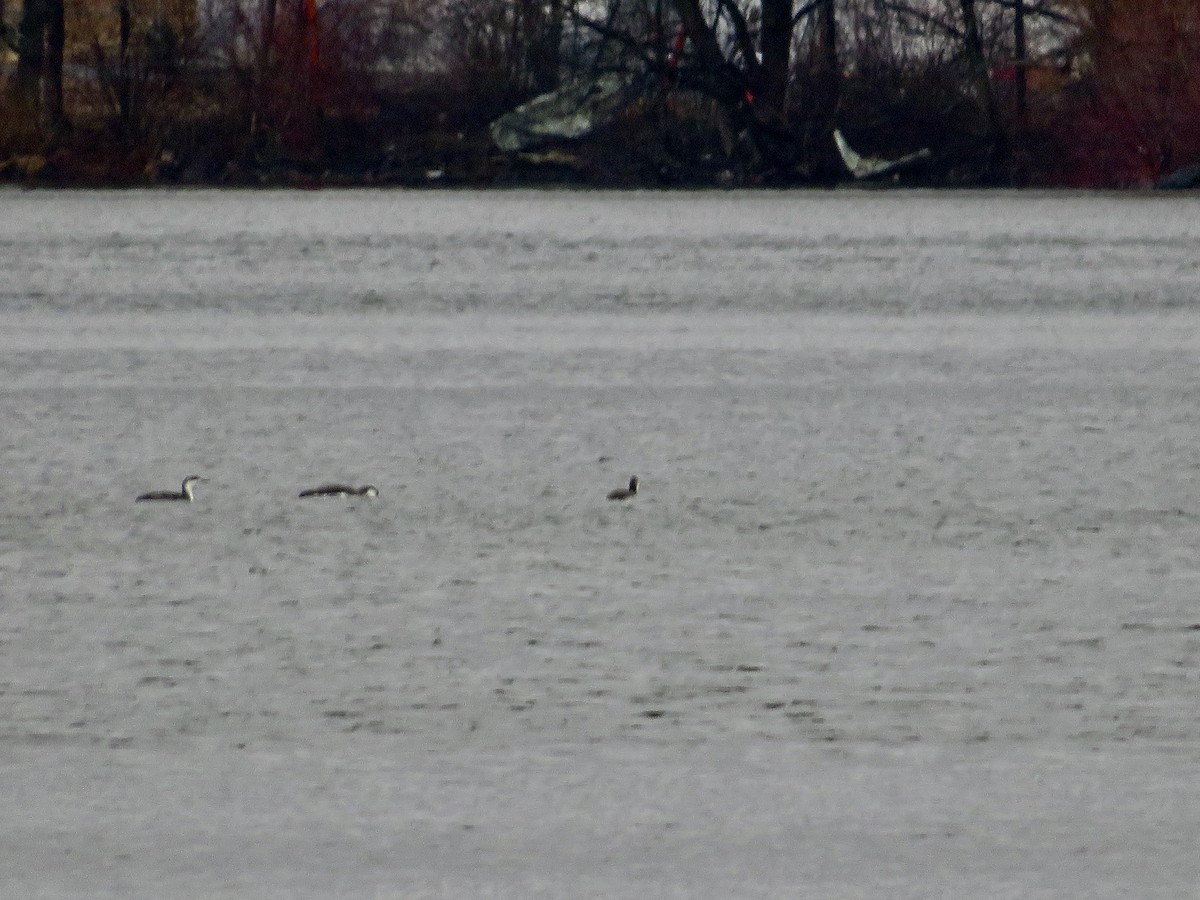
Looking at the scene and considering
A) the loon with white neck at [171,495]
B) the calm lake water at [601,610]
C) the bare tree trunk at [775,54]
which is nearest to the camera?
the calm lake water at [601,610]

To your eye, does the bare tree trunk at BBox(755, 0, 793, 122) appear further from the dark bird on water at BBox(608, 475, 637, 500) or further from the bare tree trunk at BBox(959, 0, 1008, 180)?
the dark bird on water at BBox(608, 475, 637, 500)

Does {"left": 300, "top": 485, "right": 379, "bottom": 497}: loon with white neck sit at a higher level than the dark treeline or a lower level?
lower

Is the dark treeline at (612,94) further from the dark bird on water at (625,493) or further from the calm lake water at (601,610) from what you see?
the dark bird on water at (625,493)

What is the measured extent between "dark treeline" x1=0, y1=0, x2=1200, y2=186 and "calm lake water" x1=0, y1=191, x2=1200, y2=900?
26.5 metres

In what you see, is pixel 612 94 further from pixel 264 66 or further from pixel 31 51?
pixel 31 51

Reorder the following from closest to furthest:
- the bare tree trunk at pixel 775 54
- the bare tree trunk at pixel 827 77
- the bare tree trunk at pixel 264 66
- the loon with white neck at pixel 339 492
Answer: the loon with white neck at pixel 339 492 → the bare tree trunk at pixel 264 66 → the bare tree trunk at pixel 827 77 → the bare tree trunk at pixel 775 54

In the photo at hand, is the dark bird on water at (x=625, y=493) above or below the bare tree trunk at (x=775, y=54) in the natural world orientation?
below

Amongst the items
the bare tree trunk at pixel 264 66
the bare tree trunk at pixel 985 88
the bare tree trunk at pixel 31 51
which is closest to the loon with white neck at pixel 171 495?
the bare tree trunk at pixel 31 51

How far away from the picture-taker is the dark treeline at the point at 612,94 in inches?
1548

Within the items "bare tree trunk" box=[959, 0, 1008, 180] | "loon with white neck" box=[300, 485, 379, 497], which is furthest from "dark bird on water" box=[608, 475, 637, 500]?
"bare tree trunk" box=[959, 0, 1008, 180]

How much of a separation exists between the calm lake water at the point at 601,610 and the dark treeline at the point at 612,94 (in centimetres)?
2646

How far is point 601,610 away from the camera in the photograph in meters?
5.69

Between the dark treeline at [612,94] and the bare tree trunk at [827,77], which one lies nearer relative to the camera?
the dark treeline at [612,94]

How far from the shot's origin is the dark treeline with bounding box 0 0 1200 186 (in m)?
39.3
